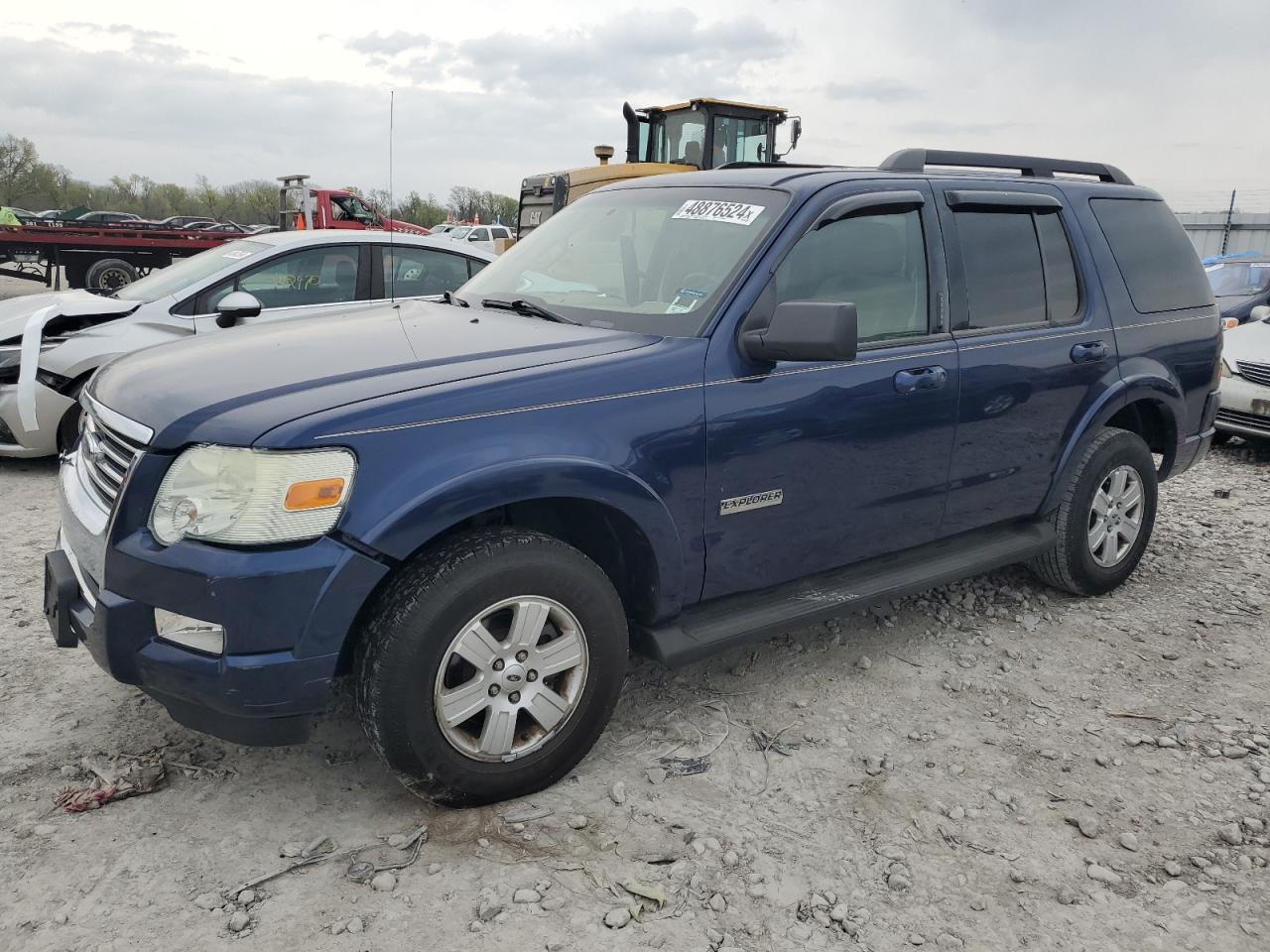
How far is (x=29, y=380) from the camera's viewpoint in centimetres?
578

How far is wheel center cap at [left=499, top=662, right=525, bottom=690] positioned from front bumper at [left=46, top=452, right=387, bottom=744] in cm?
47

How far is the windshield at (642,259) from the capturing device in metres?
3.32

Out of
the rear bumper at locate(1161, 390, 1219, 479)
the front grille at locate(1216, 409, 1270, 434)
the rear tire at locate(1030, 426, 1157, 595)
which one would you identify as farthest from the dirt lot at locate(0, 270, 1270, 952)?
the front grille at locate(1216, 409, 1270, 434)

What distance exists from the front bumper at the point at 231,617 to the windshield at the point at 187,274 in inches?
174

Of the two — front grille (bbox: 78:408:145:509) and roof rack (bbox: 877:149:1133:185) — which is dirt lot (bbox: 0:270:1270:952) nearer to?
front grille (bbox: 78:408:145:509)

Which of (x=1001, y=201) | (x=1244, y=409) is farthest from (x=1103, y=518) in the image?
(x=1244, y=409)

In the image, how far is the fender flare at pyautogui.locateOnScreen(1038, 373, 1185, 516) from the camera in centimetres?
432

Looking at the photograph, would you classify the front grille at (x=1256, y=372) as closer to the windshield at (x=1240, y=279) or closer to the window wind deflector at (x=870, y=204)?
the windshield at (x=1240, y=279)

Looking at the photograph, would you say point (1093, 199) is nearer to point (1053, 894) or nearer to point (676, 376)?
point (676, 376)

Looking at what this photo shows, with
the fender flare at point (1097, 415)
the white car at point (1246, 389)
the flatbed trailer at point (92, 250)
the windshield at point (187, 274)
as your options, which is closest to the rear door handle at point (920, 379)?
the fender flare at point (1097, 415)

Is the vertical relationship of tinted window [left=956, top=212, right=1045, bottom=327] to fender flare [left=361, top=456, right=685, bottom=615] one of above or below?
above

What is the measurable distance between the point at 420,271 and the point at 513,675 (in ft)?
15.5

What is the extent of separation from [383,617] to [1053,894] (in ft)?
6.33

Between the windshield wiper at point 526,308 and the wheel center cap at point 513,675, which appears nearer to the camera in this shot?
the wheel center cap at point 513,675
